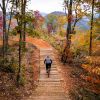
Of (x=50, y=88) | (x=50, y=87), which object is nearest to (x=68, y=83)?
(x=50, y=87)

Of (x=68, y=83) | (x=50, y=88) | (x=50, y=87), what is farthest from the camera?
(x=68, y=83)

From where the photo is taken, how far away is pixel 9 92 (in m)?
23.4

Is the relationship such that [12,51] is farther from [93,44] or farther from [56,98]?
[56,98]

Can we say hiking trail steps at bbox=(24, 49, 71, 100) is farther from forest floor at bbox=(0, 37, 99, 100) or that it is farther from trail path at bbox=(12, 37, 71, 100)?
forest floor at bbox=(0, 37, 99, 100)

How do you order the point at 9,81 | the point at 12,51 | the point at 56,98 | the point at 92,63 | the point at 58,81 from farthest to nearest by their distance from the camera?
the point at 12,51, the point at 58,81, the point at 9,81, the point at 56,98, the point at 92,63

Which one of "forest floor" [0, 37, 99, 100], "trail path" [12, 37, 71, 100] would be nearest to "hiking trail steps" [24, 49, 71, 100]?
"trail path" [12, 37, 71, 100]

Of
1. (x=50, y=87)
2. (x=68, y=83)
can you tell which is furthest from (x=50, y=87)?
(x=68, y=83)

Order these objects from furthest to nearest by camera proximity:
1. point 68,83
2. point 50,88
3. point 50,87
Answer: point 68,83
point 50,87
point 50,88

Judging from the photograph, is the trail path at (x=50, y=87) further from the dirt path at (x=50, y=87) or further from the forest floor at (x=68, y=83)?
the forest floor at (x=68, y=83)

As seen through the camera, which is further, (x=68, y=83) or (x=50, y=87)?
(x=68, y=83)

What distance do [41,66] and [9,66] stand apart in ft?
16.9

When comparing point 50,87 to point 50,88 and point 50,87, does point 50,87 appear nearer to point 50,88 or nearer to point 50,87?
point 50,87

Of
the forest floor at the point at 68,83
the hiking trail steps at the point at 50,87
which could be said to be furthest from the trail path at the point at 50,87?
the forest floor at the point at 68,83

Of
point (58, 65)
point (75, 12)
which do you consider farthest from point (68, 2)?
point (58, 65)
